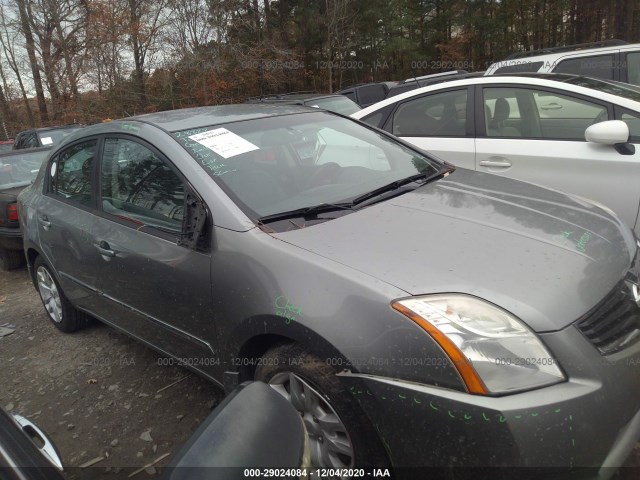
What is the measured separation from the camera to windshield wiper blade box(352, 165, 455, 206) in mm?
2422

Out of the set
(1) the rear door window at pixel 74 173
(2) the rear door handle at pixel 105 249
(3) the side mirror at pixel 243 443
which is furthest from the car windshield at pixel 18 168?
(3) the side mirror at pixel 243 443

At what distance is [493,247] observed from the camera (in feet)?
6.22

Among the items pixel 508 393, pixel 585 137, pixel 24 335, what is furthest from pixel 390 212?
pixel 24 335

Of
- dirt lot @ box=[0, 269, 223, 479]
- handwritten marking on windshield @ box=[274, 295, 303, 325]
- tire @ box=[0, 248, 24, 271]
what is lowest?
dirt lot @ box=[0, 269, 223, 479]

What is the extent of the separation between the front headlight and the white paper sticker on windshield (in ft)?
4.48

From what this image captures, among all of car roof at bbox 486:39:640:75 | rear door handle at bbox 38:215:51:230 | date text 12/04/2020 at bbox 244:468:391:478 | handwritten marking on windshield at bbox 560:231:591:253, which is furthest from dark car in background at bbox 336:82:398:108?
date text 12/04/2020 at bbox 244:468:391:478

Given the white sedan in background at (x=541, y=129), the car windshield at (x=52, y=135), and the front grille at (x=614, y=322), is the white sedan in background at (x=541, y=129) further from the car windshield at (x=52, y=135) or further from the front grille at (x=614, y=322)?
the car windshield at (x=52, y=135)

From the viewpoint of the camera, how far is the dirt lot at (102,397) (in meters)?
2.55

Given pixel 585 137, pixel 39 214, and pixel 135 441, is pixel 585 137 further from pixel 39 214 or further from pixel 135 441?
pixel 39 214

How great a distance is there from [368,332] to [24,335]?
369 centimetres

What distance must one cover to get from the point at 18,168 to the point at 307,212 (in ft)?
20.6

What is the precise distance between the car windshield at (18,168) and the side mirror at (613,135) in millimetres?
6534

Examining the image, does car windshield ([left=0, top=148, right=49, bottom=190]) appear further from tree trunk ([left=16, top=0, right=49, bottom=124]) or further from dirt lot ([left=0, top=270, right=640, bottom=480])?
tree trunk ([left=16, top=0, right=49, bottom=124])

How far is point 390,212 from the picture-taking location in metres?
2.25
